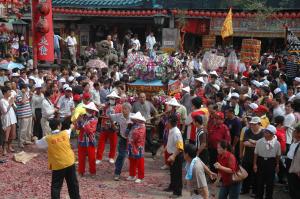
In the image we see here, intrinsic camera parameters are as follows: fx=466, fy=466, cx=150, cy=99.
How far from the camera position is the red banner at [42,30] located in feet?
59.2

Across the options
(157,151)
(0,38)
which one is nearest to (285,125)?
(157,151)

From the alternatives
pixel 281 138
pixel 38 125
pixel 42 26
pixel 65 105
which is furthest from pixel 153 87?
pixel 42 26

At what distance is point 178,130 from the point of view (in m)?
9.42

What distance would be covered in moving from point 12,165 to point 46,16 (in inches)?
332

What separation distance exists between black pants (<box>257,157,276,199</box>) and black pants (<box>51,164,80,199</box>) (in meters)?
3.49

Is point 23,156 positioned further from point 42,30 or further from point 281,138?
point 42,30

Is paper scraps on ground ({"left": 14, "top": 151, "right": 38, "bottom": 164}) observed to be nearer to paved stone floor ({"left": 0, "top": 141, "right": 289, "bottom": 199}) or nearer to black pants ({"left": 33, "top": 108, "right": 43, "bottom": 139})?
paved stone floor ({"left": 0, "top": 141, "right": 289, "bottom": 199})

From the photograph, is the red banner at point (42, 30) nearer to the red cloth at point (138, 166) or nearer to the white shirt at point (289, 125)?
the red cloth at point (138, 166)

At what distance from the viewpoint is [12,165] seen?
1135 cm

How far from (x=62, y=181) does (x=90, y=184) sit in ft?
5.85

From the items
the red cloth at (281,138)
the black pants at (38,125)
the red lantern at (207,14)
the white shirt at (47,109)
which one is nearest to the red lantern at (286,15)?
the red lantern at (207,14)

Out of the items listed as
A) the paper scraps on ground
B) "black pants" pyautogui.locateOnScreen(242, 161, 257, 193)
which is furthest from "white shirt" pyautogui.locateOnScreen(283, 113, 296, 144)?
the paper scraps on ground

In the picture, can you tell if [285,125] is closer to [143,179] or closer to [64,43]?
[143,179]

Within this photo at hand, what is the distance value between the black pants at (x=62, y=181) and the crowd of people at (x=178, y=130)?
0.06 ft
